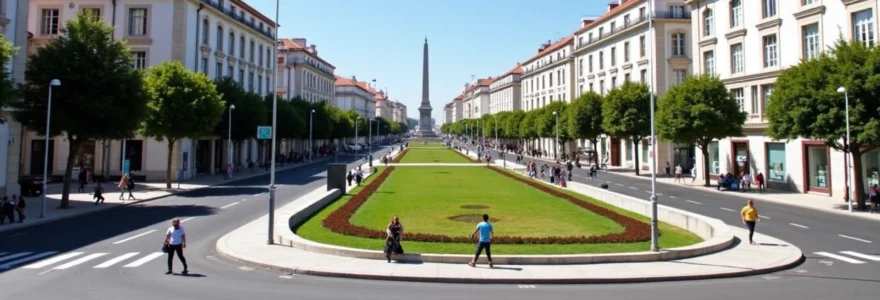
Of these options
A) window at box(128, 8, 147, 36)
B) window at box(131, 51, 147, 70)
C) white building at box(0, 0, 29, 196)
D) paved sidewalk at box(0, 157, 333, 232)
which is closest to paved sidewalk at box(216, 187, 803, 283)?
paved sidewalk at box(0, 157, 333, 232)

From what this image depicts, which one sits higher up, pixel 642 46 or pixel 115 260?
pixel 642 46

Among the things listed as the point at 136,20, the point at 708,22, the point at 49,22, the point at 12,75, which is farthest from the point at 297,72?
the point at 708,22

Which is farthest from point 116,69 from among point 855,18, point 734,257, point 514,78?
point 514,78

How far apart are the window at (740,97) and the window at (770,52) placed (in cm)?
345

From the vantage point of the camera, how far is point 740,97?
140ft

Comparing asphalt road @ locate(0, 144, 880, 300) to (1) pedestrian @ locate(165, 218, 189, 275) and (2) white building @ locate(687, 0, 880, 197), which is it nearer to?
(1) pedestrian @ locate(165, 218, 189, 275)

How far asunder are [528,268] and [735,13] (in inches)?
1464

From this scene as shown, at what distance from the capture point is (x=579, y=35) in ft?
265

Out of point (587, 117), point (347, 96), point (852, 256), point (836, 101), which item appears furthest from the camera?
point (347, 96)

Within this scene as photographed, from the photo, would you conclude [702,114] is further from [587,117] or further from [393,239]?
[393,239]

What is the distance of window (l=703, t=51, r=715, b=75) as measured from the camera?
45.9m

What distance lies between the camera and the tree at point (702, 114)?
132 ft

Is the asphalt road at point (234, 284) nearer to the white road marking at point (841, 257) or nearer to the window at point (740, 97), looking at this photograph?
the white road marking at point (841, 257)

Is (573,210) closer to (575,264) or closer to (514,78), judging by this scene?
(575,264)
